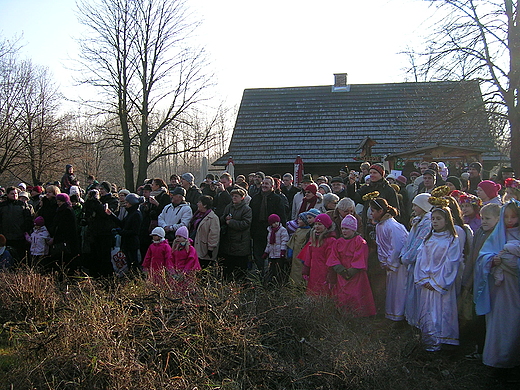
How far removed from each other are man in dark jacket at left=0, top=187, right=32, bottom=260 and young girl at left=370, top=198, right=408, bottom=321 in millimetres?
7324

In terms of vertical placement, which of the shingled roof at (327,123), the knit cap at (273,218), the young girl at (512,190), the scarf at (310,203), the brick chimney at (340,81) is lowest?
the knit cap at (273,218)

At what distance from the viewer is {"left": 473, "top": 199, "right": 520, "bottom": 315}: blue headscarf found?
186 inches

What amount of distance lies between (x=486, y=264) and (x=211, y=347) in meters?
2.89

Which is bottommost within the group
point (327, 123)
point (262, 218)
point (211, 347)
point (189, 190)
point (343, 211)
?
point (211, 347)

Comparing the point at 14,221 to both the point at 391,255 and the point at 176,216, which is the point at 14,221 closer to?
the point at 176,216

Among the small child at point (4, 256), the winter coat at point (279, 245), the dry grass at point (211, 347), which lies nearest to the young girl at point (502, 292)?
the dry grass at point (211, 347)

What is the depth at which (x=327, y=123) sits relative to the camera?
23.4 metres

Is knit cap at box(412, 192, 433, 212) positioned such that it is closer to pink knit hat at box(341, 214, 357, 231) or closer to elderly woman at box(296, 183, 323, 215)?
pink knit hat at box(341, 214, 357, 231)

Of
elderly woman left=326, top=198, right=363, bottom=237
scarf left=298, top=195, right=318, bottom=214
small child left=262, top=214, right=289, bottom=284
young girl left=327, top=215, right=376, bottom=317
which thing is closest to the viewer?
young girl left=327, top=215, right=376, bottom=317

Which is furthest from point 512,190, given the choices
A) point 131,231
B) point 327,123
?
point 327,123

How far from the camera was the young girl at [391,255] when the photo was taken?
6203mm

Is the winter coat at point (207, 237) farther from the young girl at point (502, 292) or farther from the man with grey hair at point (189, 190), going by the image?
the young girl at point (502, 292)

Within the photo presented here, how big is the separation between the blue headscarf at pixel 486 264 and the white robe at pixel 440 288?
359 mm

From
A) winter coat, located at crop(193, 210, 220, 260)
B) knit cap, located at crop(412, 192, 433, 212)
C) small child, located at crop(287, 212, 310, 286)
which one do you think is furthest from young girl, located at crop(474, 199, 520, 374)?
winter coat, located at crop(193, 210, 220, 260)
